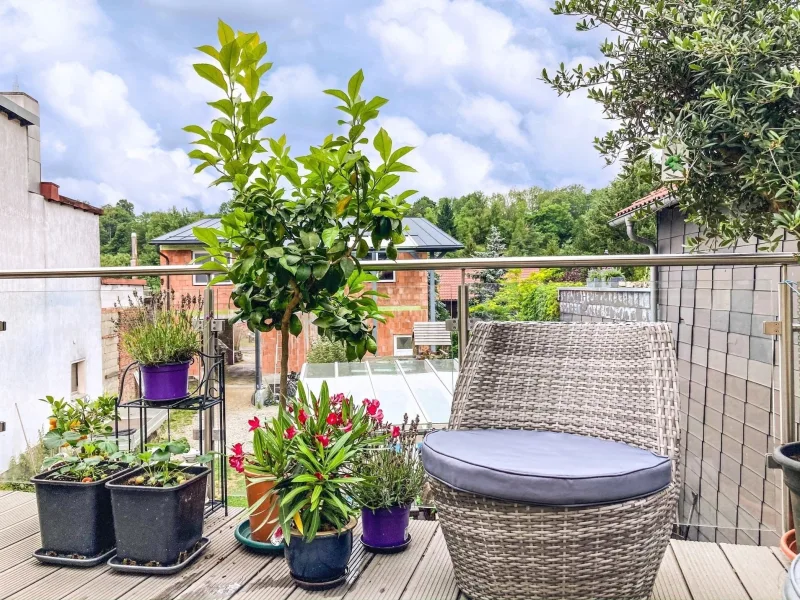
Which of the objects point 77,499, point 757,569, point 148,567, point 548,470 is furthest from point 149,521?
point 757,569

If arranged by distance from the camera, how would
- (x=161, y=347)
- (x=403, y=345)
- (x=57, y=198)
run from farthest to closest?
(x=57, y=198), (x=403, y=345), (x=161, y=347)

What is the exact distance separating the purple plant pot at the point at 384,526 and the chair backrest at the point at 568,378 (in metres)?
0.37

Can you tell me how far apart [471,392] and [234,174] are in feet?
3.36

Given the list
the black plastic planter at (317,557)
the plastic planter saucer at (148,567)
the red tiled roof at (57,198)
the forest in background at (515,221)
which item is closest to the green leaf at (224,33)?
the black plastic planter at (317,557)

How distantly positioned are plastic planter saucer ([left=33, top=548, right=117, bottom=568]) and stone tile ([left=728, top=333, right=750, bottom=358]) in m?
2.32

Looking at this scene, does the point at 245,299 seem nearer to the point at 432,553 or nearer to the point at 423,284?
the point at 432,553

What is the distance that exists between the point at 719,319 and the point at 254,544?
195 cm

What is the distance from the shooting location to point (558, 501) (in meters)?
1.56

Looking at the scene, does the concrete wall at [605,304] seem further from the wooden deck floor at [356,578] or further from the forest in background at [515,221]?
the forest in background at [515,221]

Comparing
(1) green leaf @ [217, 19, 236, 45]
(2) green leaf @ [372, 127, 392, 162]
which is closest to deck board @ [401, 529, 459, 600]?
(2) green leaf @ [372, 127, 392, 162]

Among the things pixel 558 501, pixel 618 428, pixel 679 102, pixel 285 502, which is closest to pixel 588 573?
pixel 558 501

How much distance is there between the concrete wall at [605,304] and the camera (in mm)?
2604

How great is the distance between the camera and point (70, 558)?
6.91 feet

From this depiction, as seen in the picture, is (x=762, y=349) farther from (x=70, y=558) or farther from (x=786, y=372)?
(x=70, y=558)
